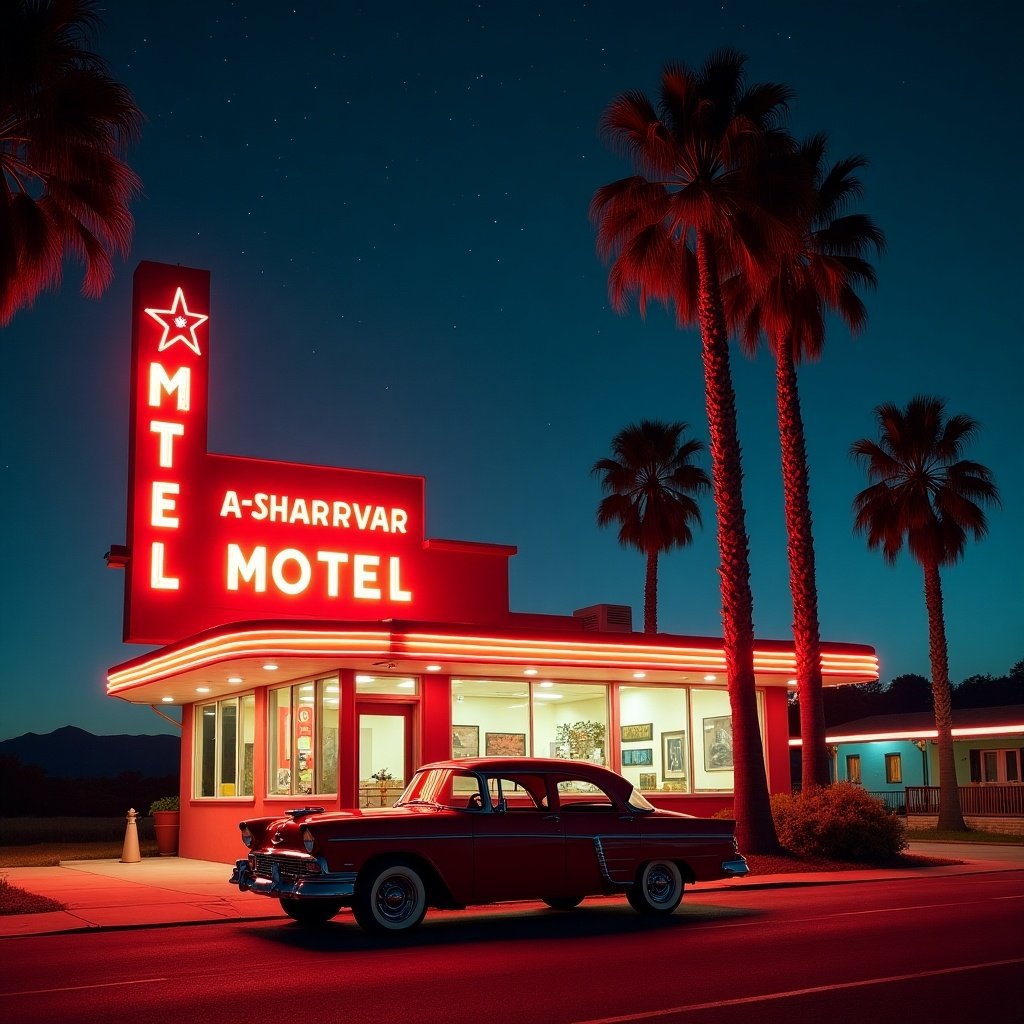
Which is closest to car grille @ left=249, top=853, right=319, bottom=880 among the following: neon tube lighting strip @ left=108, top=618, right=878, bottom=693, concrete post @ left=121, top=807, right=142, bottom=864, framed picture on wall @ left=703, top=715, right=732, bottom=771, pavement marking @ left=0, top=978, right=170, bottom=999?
pavement marking @ left=0, top=978, right=170, bottom=999

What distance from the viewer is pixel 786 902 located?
624 inches

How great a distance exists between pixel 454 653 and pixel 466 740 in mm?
2621

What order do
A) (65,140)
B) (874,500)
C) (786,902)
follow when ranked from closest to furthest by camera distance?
(786,902)
(65,140)
(874,500)

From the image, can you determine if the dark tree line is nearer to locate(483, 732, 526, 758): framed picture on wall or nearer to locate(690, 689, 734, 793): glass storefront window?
locate(690, 689, 734, 793): glass storefront window

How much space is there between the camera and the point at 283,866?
12.9 meters

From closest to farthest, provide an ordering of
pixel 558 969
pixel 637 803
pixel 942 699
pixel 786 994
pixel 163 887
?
pixel 786 994
pixel 558 969
pixel 637 803
pixel 163 887
pixel 942 699

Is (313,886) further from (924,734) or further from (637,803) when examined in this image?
(924,734)

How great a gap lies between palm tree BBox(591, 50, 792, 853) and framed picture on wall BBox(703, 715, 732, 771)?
467 cm

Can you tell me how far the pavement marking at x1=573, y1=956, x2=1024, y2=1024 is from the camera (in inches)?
325

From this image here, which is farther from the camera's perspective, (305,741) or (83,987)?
(305,741)

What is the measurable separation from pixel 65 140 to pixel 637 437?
2414 centimetres

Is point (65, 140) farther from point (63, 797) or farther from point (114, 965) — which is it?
point (63, 797)

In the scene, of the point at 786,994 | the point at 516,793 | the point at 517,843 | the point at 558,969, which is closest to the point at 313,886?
the point at 517,843

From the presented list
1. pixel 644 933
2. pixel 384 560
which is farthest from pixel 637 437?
pixel 644 933
